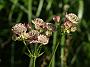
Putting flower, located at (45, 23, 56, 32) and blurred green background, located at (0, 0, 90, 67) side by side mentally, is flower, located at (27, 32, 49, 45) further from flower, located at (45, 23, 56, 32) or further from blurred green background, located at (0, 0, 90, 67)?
blurred green background, located at (0, 0, 90, 67)

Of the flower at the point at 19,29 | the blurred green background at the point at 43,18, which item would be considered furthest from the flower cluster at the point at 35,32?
the blurred green background at the point at 43,18

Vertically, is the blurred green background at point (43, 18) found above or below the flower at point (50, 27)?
above

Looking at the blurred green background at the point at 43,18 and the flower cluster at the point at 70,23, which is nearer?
the flower cluster at the point at 70,23

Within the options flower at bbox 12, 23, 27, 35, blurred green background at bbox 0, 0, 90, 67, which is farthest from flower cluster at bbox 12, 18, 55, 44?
blurred green background at bbox 0, 0, 90, 67

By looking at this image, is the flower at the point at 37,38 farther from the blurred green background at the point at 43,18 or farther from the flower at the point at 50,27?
the blurred green background at the point at 43,18

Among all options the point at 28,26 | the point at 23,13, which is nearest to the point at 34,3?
the point at 23,13

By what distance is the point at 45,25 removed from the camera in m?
1.27

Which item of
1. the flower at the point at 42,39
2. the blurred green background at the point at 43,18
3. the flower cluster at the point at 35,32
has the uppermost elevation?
the blurred green background at the point at 43,18

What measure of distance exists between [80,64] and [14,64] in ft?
1.82

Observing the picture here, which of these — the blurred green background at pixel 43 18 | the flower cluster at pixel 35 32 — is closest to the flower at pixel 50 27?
the flower cluster at pixel 35 32

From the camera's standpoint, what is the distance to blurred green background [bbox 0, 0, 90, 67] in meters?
2.80

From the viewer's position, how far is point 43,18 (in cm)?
292

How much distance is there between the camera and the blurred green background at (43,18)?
2797mm

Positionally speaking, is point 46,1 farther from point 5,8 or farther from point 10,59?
point 10,59
